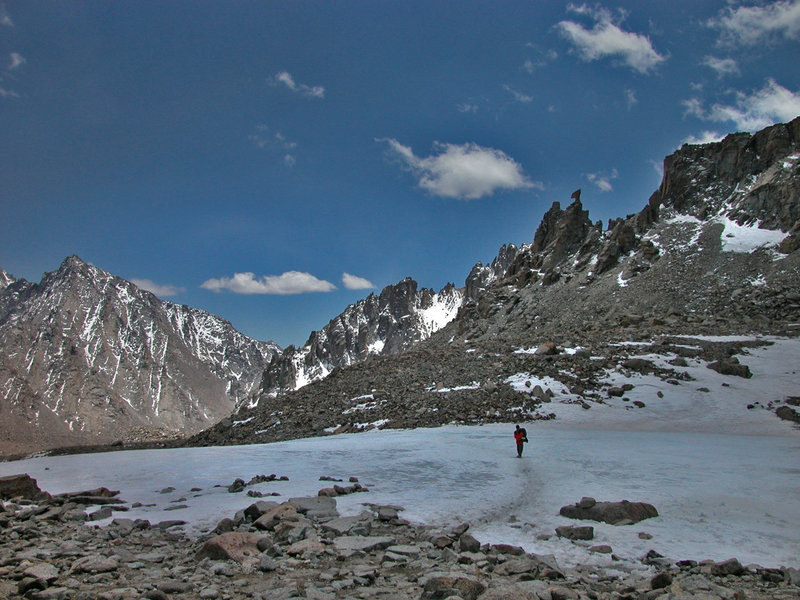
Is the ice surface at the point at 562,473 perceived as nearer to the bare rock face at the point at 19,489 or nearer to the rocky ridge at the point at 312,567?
the rocky ridge at the point at 312,567

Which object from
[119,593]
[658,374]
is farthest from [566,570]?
[658,374]

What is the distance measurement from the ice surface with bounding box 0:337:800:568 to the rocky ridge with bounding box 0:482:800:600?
2.48ft

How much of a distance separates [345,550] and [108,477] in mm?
11385

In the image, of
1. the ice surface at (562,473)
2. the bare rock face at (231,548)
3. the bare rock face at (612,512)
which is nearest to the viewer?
the bare rock face at (231,548)

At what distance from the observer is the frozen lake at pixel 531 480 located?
29.7 ft

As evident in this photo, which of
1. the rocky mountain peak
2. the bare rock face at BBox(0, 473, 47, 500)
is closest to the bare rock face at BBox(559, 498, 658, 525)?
the bare rock face at BBox(0, 473, 47, 500)

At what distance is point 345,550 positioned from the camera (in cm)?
797

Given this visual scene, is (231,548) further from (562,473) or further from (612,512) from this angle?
(562,473)

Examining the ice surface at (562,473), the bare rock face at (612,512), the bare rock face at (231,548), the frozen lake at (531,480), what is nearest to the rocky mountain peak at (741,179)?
the ice surface at (562,473)

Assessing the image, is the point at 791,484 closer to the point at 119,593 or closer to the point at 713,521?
the point at 713,521

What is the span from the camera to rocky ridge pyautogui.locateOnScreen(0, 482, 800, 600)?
6.15 metres

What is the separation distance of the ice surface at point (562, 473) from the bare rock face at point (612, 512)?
0.22 m

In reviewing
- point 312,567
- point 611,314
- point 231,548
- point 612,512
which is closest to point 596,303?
point 611,314

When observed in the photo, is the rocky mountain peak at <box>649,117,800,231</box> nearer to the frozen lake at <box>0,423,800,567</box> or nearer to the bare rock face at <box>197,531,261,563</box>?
the frozen lake at <box>0,423,800,567</box>
